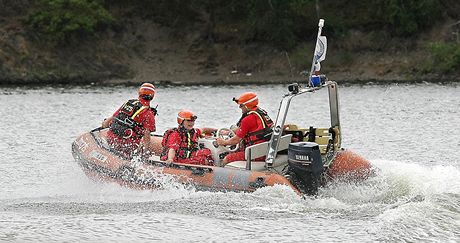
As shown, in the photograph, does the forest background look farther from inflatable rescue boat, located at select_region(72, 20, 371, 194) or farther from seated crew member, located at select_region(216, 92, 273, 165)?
seated crew member, located at select_region(216, 92, 273, 165)

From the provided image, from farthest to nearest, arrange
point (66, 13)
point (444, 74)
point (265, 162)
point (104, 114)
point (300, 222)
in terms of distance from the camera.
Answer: point (66, 13) → point (444, 74) → point (104, 114) → point (265, 162) → point (300, 222)

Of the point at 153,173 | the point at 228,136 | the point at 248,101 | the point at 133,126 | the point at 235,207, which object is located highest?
the point at 248,101

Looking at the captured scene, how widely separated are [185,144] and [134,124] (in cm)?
110

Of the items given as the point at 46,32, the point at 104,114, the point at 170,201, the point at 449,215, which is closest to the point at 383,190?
the point at 449,215

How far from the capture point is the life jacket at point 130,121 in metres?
17.4

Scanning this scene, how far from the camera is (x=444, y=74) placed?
4888 centimetres

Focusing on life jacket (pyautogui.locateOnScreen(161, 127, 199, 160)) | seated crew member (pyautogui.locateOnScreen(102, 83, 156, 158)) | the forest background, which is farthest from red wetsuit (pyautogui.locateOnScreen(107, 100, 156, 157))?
the forest background

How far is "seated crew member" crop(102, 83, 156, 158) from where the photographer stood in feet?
57.0

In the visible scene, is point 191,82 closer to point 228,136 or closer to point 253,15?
point 253,15

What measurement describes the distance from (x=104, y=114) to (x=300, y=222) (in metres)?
20.9

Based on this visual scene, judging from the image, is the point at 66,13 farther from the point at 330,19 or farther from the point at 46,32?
the point at 330,19

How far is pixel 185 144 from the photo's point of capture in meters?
16.8

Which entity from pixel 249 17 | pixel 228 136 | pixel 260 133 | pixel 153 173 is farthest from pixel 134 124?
pixel 249 17

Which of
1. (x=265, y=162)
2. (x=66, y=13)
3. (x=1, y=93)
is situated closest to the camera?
(x=265, y=162)
